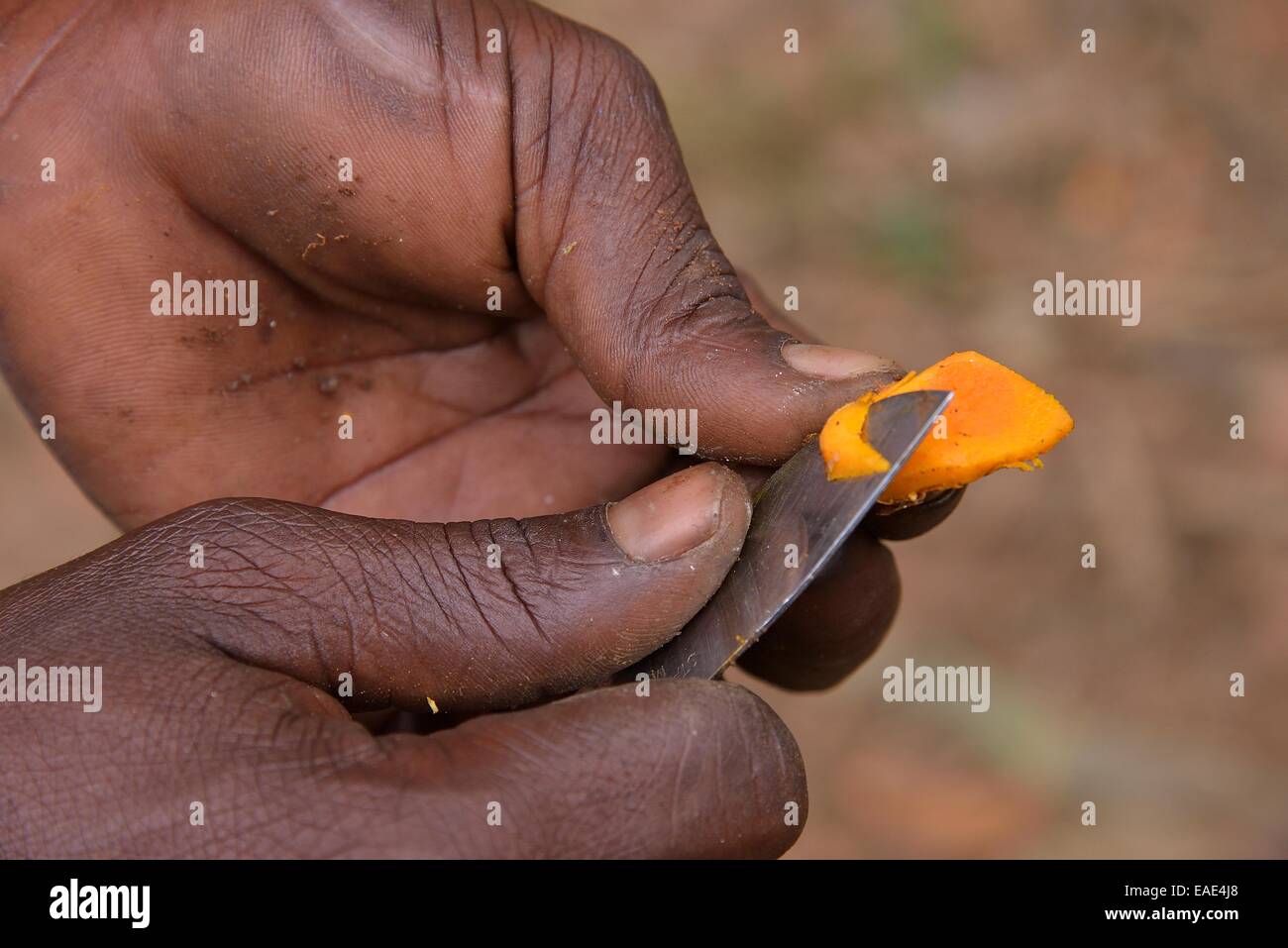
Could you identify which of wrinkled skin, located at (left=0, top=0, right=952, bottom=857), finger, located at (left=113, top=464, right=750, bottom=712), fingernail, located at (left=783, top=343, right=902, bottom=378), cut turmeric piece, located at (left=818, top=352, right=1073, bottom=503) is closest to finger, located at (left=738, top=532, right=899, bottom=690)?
wrinkled skin, located at (left=0, top=0, right=952, bottom=857)

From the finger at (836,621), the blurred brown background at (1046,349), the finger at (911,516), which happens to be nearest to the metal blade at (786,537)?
the finger at (911,516)

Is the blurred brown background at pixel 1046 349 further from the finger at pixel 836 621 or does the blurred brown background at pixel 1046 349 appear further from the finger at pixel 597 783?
the finger at pixel 597 783

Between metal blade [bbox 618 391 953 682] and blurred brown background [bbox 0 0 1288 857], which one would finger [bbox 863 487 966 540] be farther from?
blurred brown background [bbox 0 0 1288 857]

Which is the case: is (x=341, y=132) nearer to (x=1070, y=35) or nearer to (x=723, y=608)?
(x=723, y=608)

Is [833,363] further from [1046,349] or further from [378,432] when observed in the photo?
[1046,349]

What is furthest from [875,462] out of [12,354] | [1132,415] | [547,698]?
[1132,415]

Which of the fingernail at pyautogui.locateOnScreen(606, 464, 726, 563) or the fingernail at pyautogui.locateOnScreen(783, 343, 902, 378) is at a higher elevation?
the fingernail at pyautogui.locateOnScreen(783, 343, 902, 378)
